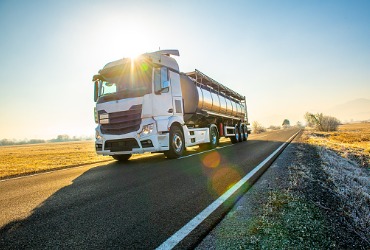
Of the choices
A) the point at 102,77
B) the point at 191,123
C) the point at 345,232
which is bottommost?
the point at 345,232

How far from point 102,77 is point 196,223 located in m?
7.36

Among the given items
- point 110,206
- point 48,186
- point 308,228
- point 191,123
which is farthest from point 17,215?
point 191,123

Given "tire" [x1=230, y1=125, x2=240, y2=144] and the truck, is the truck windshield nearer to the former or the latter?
the truck

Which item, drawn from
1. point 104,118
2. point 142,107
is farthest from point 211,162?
point 104,118

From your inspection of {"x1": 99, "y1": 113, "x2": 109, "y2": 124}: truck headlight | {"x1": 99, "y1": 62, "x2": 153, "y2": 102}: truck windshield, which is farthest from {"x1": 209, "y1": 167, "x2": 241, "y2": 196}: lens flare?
{"x1": 99, "y1": 113, "x2": 109, "y2": 124}: truck headlight

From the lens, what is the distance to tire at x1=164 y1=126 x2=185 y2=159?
26.0ft

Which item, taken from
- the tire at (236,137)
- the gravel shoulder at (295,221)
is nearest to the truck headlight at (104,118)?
the gravel shoulder at (295,221)

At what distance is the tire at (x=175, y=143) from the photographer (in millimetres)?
7926

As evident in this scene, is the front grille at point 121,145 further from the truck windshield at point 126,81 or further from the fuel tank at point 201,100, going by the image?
the fuel tank at point 201,100

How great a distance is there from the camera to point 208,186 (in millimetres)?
3760

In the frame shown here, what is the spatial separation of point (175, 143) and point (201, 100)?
3.45 metres

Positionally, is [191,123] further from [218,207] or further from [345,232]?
[345,232]

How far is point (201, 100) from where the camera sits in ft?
35.6

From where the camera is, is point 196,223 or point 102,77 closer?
point 196,223
